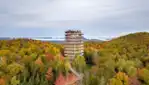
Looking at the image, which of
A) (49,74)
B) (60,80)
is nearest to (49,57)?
(49,74)

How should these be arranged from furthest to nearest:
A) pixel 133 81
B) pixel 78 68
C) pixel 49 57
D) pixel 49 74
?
pixel 49 57, pixel 78 68, pixel 49 74, pixel 133 81

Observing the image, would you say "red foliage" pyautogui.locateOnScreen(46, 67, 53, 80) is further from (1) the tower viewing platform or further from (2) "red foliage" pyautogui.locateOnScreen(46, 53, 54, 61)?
(1) the tower viewing platform

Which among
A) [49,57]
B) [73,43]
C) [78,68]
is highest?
[73,43]

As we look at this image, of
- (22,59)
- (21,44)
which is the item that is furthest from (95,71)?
(21,44)

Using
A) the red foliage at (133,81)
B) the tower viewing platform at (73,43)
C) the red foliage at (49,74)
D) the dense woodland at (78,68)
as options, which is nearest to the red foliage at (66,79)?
the dense woodland at (78,68)

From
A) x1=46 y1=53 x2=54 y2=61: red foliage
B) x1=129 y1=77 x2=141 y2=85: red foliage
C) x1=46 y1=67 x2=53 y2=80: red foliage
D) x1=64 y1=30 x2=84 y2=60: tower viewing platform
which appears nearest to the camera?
x1=129 y1=77 x2=141 y2=85: red foliage

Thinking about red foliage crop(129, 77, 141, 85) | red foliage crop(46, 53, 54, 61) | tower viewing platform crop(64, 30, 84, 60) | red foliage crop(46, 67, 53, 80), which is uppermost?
tower viewing platform crop(64, 30, 84, 60)

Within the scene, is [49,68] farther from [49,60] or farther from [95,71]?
[95,71]

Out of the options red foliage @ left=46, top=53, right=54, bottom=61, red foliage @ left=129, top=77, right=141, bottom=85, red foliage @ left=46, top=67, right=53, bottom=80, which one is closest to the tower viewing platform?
red foliage @ left=46, top=53, right=54, bottom=61

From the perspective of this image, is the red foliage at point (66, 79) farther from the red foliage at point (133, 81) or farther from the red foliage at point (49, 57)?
the red foliage at point (133, 81)

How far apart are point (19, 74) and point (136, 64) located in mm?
5803

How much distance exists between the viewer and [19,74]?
536 inches

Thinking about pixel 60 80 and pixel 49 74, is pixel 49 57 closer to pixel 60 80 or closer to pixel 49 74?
pixel 49 74

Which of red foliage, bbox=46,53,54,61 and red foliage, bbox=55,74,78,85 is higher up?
red foliage, bbox=46,53,54,61
